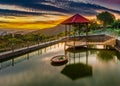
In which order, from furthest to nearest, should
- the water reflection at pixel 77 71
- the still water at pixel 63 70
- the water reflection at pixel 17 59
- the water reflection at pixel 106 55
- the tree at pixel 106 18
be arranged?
1. the tree at pixel 106 18
2. the water reflection at pixel 106 55
3. the water reflection at pixel 17 59
4. the water reflection at pixel 77 71
5. the still water at pixel 63 70

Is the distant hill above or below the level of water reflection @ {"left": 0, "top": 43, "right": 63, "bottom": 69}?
above

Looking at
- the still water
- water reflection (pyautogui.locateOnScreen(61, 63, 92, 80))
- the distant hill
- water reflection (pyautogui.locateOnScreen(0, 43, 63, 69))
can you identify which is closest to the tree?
the distant hill

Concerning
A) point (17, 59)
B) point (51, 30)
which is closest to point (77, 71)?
point (17, 59)

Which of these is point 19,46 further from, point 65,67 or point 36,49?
point 65,67

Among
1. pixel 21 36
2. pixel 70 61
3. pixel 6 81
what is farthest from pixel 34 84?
pixel 21 36

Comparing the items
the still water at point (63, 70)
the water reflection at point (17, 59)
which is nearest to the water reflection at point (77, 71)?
the still water at point (63, 70)

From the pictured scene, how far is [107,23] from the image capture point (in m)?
60.5

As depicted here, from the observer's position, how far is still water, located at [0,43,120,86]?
17.1m

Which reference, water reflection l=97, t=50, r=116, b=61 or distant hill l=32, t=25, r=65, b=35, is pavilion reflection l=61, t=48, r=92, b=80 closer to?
water reflection l=97, t=50, r=116, b=61

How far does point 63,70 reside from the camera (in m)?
20.2

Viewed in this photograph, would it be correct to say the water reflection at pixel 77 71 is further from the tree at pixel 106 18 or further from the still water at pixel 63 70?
the tree at pixel 106 18

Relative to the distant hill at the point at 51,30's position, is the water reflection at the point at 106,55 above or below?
below

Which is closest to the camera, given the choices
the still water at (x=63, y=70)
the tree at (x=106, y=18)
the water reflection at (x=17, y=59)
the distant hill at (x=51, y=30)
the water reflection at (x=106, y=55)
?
the still water at (x=63, y=70)

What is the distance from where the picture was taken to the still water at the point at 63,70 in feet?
56.2
